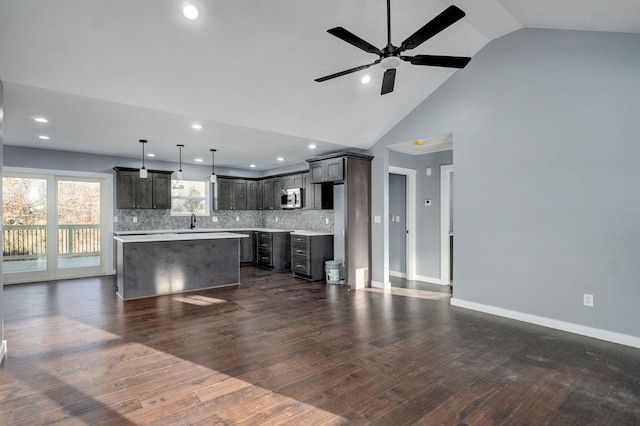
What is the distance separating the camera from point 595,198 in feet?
11.3

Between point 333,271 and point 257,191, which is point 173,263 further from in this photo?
point 257,191

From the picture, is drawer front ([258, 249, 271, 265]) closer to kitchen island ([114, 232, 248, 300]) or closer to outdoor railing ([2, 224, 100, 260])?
kitchen island ([114, 232, 248, 300])

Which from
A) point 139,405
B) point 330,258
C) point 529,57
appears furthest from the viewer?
point 330,258

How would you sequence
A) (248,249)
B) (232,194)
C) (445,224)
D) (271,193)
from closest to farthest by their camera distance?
(445,224) < (248,249) < (271,193) < (232,194)

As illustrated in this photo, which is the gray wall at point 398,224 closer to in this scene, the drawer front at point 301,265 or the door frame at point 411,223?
the door frame at point 411,223

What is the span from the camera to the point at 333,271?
604 centimetres

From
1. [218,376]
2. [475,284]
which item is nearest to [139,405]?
[218,376]

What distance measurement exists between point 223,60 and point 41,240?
5376 mm

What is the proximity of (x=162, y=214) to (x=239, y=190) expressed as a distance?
1.93 meters

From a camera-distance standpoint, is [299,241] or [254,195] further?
[254,195]

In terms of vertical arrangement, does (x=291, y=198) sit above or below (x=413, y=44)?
below

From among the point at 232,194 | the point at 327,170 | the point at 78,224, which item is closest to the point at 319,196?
the point at 327,170

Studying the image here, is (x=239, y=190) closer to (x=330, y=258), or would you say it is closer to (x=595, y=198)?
(x=330, y=258)

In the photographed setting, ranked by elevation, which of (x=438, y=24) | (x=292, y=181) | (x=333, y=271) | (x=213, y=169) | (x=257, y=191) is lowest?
(x=333, y=271)
